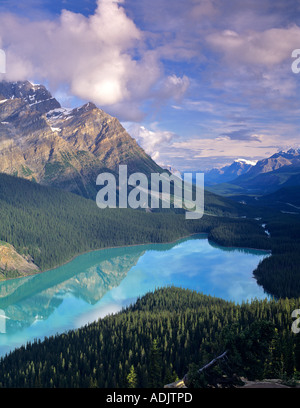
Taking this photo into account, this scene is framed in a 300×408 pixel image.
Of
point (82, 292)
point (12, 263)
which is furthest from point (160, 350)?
point (12, 263)

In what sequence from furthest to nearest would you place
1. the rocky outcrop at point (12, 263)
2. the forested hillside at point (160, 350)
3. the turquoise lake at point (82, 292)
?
the rocky outcrop at point (12, 263), the turquoise lake at point (82, 292), the forested hillside at point (160, 350)

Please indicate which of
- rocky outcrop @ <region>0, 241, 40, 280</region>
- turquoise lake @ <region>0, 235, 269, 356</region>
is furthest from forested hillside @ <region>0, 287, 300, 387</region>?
rocky outcrop @ <region>0, 241, 40, 280</region>

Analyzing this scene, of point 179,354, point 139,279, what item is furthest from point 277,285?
point 179,354

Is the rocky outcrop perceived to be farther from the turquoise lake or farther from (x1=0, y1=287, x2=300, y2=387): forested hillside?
(x1=0, y1=287, x2=300, y2=387): forested hillside

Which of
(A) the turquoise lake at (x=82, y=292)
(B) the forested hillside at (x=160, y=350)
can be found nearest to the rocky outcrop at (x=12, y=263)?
(A) the turquoise lake at (x=82, y=292)

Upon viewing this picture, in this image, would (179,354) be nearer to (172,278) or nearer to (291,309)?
(291,309)

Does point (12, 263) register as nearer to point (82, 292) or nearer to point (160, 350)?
point (82, 292)

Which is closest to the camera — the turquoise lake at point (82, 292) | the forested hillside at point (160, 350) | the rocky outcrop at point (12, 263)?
the forested hillside at point (160, 350)

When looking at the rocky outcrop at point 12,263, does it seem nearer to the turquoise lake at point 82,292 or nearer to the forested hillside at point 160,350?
the turquoise lake at point 82,292
